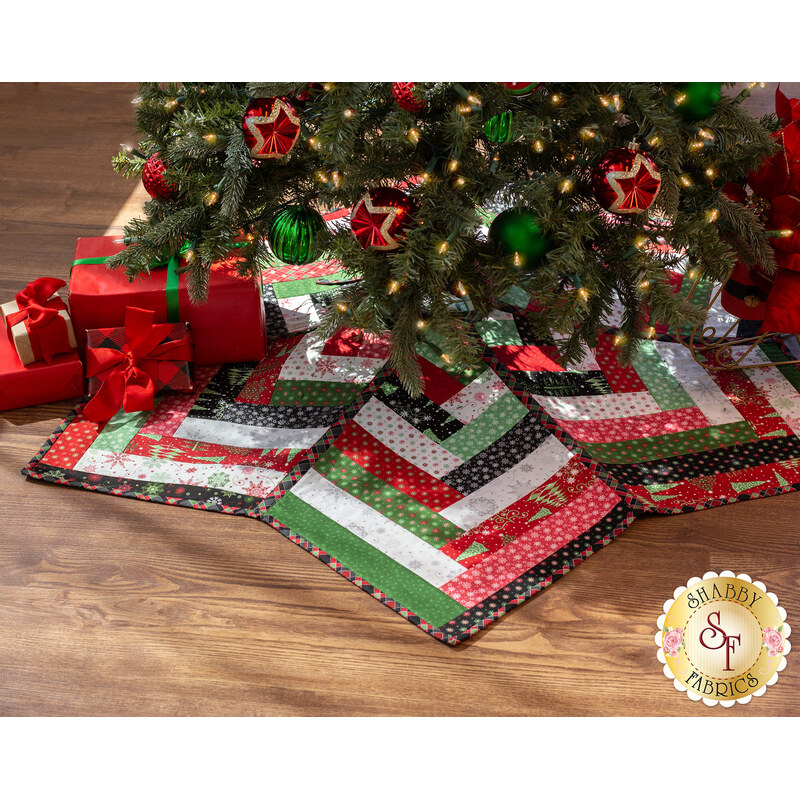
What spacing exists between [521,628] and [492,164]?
0.76 m

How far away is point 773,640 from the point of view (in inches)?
48.9

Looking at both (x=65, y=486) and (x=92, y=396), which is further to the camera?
(x=92, y=396)

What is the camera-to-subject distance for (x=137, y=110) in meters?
1.48

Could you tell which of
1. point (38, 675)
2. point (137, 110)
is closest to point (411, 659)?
point (38, 675)

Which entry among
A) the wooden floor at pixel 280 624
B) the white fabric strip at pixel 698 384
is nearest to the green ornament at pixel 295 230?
the wooden floor at pixel 280 624

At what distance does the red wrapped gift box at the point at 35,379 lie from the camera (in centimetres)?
155

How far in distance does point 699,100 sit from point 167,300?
98 centimetres

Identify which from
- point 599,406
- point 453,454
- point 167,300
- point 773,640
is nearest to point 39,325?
point 167,300

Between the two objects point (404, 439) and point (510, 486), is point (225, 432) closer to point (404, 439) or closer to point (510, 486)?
point (404, 439)

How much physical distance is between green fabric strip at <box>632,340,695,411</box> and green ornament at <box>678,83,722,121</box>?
483 millimetres

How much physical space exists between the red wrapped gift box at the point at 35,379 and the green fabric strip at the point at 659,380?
1.09m

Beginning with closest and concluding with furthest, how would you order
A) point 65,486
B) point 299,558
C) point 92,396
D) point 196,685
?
1. point 196,685
2. point 299,558
3. point 65,486
4. point 92,396

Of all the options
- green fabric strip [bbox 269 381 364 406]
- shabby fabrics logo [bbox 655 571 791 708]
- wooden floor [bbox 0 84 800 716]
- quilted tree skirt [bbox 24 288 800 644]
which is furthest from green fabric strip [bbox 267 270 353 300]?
shabby fabrics logo [bbox 655 571 791 708]

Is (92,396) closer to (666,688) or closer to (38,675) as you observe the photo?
(38,675)
